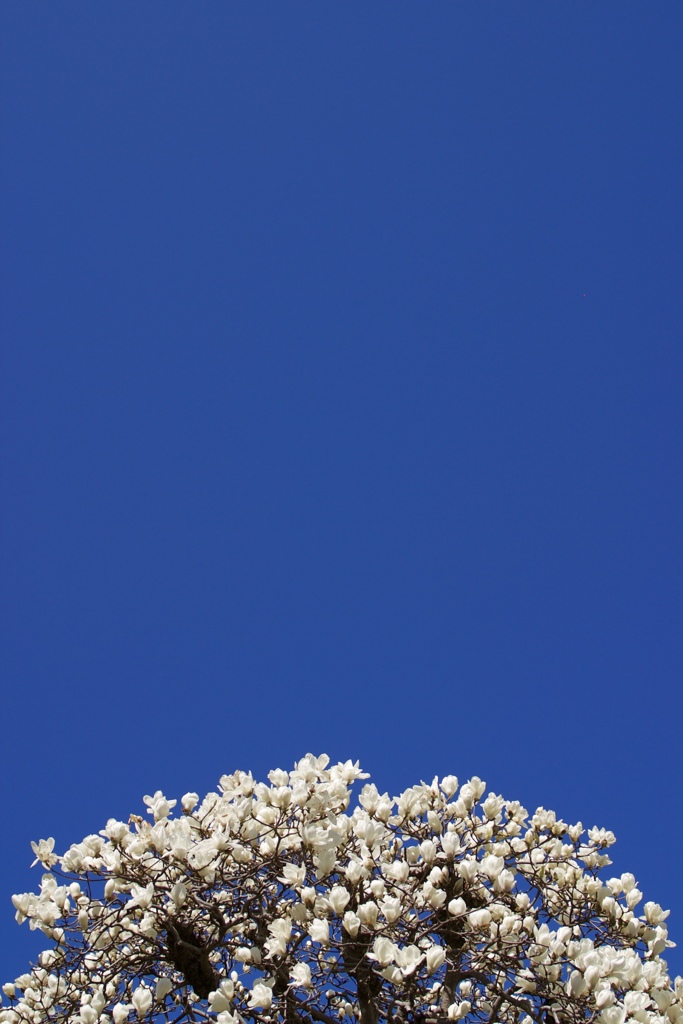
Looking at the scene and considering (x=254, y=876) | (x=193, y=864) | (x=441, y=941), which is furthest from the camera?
(x=441, y=941)

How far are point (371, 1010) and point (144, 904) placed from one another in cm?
133

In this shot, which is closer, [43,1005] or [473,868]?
[473,868]

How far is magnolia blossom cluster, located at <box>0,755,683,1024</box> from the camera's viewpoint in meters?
3.12

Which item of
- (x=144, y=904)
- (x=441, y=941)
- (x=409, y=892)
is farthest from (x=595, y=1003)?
(x=144, y=904)

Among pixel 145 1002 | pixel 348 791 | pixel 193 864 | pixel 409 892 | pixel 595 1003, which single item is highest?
pixel 348 791

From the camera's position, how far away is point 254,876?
3.65 metres

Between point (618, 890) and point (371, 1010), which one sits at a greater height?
point (618, 890)

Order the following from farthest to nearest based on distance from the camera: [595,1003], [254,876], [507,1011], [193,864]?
[507,1011], [254,876], [193,864], [595,1003]

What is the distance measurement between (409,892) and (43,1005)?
2601 mm

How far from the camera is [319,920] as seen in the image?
9.83ft

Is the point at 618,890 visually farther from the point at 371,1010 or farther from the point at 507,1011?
the point at 371,1010

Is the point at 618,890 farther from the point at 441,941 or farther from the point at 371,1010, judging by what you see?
the point at 371,1010

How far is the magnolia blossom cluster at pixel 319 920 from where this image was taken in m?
3.12

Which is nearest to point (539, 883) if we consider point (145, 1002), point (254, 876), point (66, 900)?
point (254, 876)
